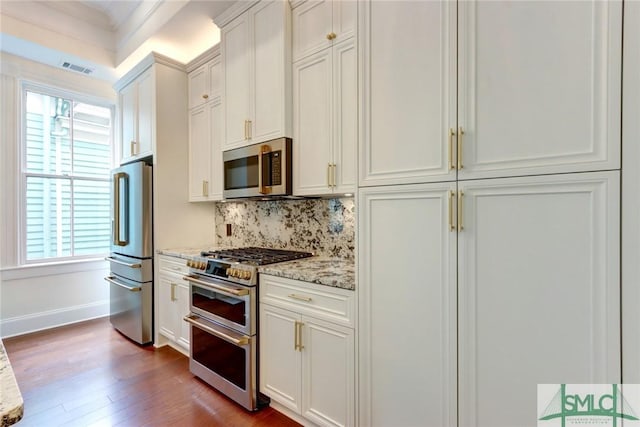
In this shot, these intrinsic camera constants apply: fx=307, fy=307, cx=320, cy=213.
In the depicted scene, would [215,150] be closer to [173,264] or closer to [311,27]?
[173,264]

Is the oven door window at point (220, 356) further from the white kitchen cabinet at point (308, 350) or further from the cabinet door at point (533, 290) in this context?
the cabinet door at point (533, 290)

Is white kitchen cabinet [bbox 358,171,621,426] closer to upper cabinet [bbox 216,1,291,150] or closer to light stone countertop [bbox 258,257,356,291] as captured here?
light stone countertop [bbox 258,257,356,291]

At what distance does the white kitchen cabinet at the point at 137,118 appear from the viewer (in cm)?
314

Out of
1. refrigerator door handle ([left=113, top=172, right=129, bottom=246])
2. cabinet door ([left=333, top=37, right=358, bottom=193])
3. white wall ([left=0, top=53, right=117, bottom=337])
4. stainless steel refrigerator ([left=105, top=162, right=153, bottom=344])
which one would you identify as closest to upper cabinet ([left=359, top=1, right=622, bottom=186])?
cabinet door ([left=333, top=37, right=358, bottom=193])

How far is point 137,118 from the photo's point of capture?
3.33m

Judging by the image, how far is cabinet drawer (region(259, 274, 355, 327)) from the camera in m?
1.61

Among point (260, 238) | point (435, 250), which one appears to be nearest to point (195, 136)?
point (260, 238)

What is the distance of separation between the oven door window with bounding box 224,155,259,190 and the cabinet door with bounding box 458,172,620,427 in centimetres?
168

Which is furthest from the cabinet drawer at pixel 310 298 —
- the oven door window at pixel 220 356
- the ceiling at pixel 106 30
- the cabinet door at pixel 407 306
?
the ceiling at pixel 106 30

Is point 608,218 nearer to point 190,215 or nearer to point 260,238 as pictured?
point 260,238

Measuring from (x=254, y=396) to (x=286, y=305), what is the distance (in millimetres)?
687

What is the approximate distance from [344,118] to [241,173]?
106 cm

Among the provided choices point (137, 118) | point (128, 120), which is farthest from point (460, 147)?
point (128, 120)

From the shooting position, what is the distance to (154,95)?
3.06 meters
